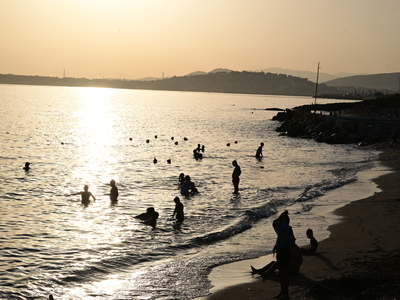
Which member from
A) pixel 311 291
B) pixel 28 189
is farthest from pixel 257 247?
pixel 28 189

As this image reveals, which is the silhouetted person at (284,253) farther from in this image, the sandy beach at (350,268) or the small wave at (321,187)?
the small wave at (321,187)

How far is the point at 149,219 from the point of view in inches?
683

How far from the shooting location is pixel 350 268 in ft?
34.4

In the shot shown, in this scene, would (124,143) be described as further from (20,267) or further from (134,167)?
(20,267)

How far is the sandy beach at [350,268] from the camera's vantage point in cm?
899

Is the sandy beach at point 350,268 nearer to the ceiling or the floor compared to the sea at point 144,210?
nearer to the ceiling

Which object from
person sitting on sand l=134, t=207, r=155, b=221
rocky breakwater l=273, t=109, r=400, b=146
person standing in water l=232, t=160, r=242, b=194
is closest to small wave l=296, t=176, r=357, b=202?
person standing in water l=232, t=160, r=242, b=194

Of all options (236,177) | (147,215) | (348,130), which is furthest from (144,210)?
(348,130)

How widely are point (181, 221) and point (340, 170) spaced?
17780 mm

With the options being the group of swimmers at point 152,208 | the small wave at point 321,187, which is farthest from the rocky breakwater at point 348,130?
the group of swimmers at point 152,208

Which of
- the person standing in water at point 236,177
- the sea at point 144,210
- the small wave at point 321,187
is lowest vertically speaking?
the sea at point 144,210

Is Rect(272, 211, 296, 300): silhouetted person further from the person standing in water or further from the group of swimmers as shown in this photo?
the person standing in water

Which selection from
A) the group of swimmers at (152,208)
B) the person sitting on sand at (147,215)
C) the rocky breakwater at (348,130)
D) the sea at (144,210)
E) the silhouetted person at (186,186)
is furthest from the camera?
the rocky breakwater at (348,130)

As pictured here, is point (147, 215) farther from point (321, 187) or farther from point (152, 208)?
point (321, 187)
